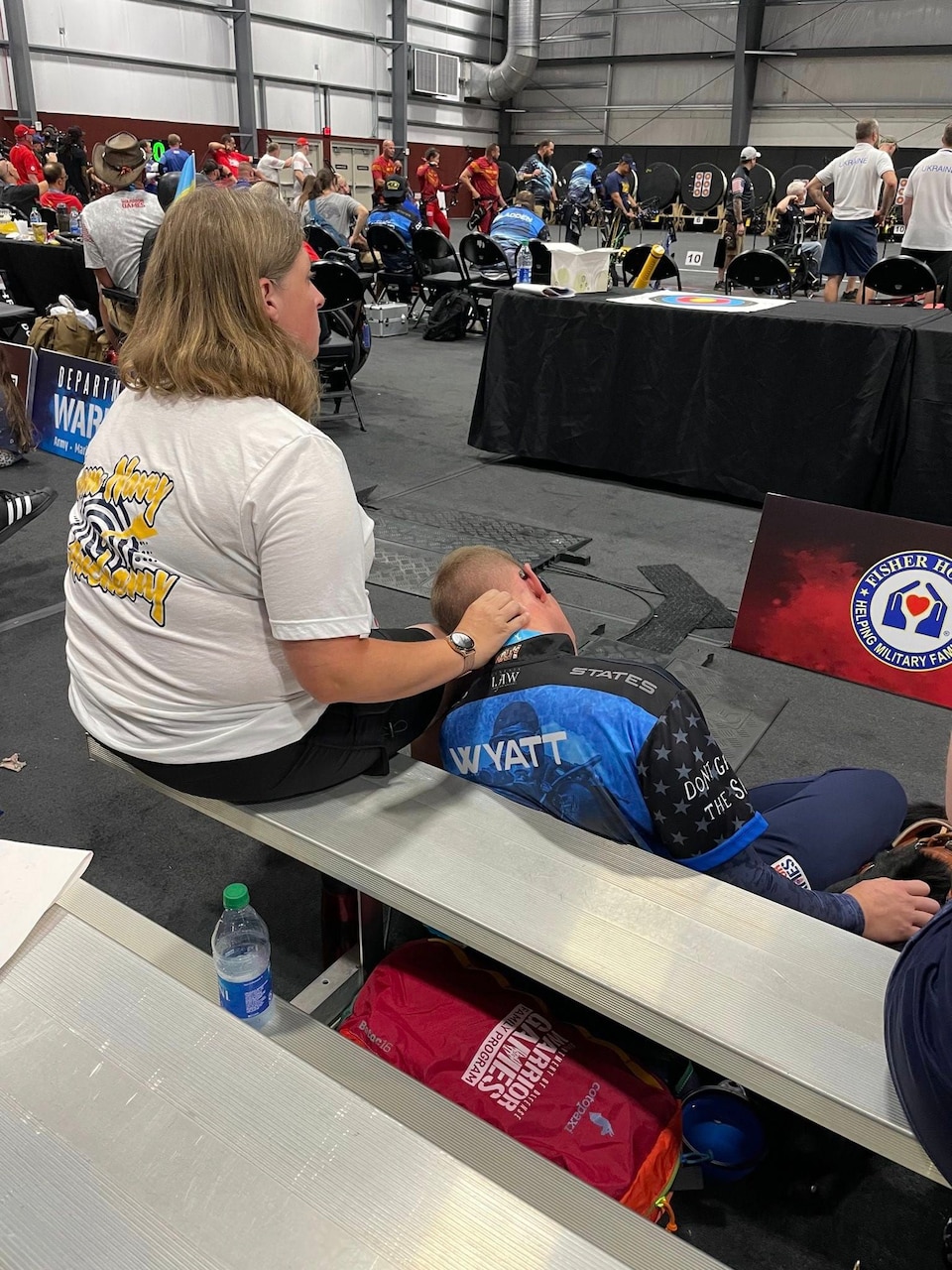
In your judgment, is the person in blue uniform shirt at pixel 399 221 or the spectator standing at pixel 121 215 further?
the person in blue uniform shirt at pixel 399 221

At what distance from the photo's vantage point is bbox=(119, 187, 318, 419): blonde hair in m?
1.14

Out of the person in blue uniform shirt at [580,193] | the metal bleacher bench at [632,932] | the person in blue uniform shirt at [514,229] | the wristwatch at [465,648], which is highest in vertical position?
the person in blue uniform shirt at [580,193]

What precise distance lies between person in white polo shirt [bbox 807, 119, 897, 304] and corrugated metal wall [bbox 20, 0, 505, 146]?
1151cm

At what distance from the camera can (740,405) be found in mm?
3879

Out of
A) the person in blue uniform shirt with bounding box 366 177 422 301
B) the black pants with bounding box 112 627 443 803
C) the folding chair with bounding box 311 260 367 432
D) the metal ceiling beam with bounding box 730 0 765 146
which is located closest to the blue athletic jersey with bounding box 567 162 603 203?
the person in blue uniform shirt with bounding box 366 177 422 301

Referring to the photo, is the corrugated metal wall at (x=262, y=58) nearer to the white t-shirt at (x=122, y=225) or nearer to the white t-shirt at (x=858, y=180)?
the white t-shirt at (x=122, y=225)

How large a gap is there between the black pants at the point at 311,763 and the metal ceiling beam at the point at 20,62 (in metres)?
14.5

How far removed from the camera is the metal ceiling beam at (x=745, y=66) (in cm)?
1569

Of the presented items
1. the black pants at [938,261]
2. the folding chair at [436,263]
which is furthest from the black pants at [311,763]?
the folding chair at [436,263]

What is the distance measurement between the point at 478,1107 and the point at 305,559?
731mm

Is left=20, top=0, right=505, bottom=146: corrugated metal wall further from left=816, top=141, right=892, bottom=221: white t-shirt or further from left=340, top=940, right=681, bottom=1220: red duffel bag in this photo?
left=340, top=940, right=681, bottom=1220: red duffel bag

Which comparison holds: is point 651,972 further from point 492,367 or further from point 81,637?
point 492,367

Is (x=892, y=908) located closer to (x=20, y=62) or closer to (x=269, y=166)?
(x=269, y=166)

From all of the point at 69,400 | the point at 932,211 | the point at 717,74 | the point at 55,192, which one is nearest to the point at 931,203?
the point at 932,211
